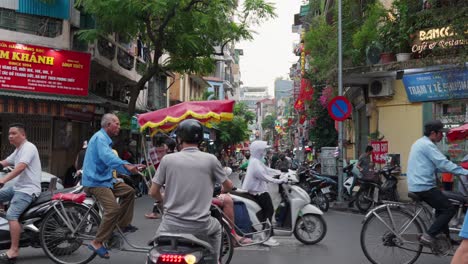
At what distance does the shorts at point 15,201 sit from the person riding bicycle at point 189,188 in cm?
304

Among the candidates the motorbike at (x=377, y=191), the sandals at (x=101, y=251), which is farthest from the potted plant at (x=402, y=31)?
the sandals at (x=101, y=251)

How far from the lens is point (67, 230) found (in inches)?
259

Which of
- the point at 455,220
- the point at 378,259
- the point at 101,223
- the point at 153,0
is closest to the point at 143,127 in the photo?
the point at 101,223

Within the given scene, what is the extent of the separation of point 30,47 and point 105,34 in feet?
8.56

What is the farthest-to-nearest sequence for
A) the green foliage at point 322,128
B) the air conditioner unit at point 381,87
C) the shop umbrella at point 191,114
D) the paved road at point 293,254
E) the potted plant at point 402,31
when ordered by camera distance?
the green foliage at point 322,128
the air conditioner unit at point 381,87
the potted plant at point 402,31
the shop umbrella at point 191,114
the paved road at point 293,254

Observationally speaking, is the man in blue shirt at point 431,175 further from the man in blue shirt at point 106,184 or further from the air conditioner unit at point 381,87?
the air conditioner unit at point 381,87

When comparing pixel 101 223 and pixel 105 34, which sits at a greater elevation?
pixel 105 34

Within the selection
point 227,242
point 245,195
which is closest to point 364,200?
point 245,195

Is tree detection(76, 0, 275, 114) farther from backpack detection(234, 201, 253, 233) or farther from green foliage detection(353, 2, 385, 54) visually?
backpack detection(234, 201, 253, 233)

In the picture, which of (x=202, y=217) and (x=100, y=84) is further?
(x=100, y=84)

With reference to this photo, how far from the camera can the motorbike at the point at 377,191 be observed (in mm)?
13055

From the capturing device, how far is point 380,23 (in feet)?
56.0

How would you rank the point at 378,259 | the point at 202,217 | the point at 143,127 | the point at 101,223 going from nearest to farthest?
1. the point at 202,217
2. the point at 101,223
3. the point at 378,259
4. the point at 143,127

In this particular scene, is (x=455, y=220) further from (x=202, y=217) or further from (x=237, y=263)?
(x=202, y=217)
